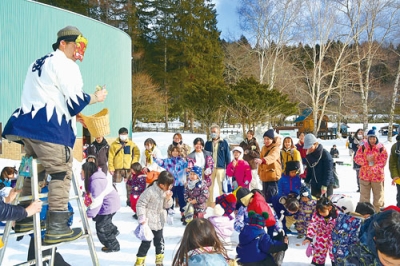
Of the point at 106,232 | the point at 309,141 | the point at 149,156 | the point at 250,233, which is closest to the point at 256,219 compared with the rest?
the point at 250,233

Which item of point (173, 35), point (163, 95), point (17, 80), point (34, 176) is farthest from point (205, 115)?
point (34, 176)

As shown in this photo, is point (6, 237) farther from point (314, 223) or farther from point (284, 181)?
point (284, 181)

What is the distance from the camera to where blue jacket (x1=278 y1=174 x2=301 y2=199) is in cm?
583

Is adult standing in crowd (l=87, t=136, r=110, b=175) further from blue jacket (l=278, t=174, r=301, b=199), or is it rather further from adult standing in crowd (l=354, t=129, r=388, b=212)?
adult standing in crowd (l=354, t=129, r=388, b=212)

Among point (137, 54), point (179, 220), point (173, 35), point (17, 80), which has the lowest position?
point (179, 220)

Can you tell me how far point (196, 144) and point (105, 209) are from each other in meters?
2.81

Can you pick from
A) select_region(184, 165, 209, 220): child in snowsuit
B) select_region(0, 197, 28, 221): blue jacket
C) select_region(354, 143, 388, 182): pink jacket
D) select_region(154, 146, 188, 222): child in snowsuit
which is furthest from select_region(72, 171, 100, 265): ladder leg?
select_region(354, 143, 388, 182): pink jacket

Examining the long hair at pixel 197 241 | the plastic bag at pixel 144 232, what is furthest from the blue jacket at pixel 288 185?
the long hair at pixel 197 241

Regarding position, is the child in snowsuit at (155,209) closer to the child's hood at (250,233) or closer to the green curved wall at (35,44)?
the child's hood at (250,233)

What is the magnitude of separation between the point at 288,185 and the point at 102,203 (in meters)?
3.27

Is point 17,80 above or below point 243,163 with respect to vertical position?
above

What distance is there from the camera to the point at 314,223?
13.6 ft

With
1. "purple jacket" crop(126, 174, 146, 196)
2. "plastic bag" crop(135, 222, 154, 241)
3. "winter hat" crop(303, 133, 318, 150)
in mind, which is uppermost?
"winter hat" crop(303, 133, 318, 150)

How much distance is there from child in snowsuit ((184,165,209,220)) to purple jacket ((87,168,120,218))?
1.56 metres
